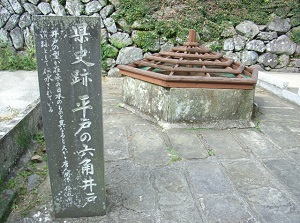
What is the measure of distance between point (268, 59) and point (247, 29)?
1165mm

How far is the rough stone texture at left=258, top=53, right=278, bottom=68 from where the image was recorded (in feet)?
26.3

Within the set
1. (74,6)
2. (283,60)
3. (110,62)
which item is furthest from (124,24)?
(283,60)

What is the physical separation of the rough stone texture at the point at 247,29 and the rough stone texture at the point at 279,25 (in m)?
0.47

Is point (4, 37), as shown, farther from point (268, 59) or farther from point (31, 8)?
point (268, 59)

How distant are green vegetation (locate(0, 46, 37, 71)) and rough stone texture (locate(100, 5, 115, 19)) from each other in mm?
2455

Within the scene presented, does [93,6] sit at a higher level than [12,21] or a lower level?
higher

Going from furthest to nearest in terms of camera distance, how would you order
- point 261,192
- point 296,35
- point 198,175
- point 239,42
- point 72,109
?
point 296,35, point 239,42, point 198,175, point 261,192, point 72,109

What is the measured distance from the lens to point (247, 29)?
7.92m

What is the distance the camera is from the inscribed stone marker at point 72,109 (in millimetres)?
1682

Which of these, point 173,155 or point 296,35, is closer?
point 173,155

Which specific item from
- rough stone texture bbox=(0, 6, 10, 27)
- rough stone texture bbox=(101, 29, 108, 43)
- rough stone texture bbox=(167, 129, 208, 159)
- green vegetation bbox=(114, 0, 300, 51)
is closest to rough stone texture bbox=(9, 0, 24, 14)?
rough stone texture bbox=(0, 6, 10, 27)

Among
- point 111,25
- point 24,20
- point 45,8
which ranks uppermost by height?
point 45,8

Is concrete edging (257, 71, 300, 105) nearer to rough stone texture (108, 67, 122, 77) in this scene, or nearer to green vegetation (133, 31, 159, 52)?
green vegetation (133, 31, 159, 52)

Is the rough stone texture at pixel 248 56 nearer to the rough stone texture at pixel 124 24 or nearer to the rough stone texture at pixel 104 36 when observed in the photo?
the rough stone texture at pixel 124 24
